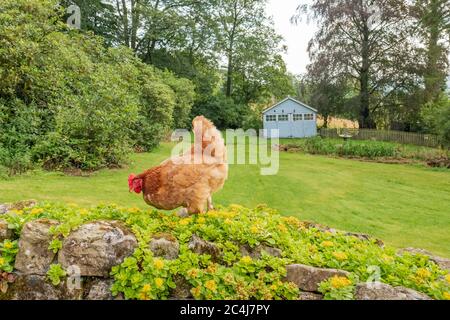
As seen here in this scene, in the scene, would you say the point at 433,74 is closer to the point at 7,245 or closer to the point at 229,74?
the point at 229,74

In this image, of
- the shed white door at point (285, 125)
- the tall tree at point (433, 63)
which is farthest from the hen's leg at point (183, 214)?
the shed white door at point (285, 125)

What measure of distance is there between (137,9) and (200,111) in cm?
1126

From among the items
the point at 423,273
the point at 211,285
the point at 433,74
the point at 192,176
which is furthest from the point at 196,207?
the point at 433,74

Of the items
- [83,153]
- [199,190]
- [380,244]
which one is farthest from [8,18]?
[380,244]

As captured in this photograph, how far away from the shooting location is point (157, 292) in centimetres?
324

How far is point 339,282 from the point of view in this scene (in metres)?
3.17

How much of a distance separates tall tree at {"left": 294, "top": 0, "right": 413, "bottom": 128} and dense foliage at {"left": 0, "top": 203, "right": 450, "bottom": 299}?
27.2 m

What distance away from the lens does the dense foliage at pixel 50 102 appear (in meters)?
10.4

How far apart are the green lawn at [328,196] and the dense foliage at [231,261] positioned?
9.13 ft

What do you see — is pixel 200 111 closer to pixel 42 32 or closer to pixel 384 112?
pixel 384 112

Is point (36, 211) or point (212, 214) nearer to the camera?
point (36, 211)

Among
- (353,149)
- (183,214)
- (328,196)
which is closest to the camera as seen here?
(183,214)

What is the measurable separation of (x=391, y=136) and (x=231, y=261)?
2626cm

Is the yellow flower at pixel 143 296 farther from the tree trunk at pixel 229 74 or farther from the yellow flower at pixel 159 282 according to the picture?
the tree trunk at pixel 229 74
